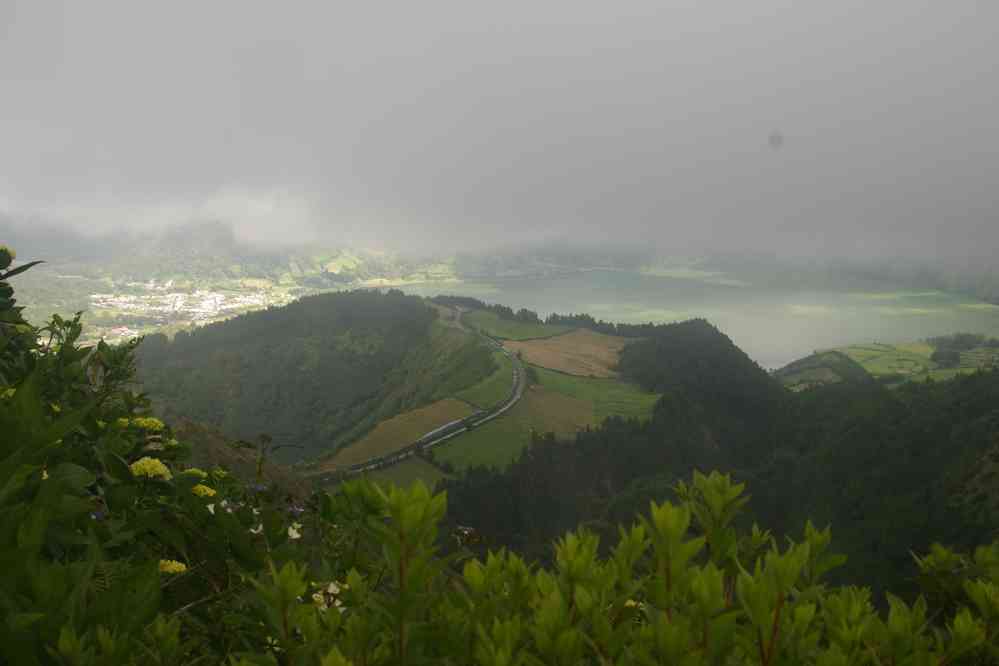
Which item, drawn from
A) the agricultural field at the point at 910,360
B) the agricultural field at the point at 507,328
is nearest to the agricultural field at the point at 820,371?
the agricultural field at the point at 910,360

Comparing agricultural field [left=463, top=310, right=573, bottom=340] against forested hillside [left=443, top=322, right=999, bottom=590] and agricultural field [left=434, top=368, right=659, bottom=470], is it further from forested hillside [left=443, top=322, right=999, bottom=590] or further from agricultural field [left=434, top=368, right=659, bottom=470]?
agricultural field [left=434, top=368, right=659, bottom=470]

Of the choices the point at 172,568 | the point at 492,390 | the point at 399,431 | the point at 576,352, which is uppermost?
the point at 172,568

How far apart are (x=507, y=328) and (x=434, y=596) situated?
154 metres

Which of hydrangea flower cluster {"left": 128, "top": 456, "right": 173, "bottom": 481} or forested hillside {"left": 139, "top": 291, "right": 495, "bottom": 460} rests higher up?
hydrangea flower cluster {"left": 128, "top": 456, "right": 173, "bottom": 481}

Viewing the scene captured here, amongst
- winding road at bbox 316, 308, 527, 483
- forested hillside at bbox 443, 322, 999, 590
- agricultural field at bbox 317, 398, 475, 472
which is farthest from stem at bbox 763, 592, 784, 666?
agricultural field at bbox 317, 398, 475, 472

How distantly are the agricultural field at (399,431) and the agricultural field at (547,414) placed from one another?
6882 millimetres

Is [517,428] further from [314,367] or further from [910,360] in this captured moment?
[910,360]

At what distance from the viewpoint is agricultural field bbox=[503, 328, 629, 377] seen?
409ft

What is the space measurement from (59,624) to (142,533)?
1489 mm

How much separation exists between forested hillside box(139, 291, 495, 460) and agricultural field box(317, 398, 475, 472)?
42.6 feet

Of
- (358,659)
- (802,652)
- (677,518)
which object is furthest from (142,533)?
(802,652)

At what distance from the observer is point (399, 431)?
94.3m

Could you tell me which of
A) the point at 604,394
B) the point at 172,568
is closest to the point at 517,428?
the point at 604,394

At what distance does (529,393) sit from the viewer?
4122 inches
